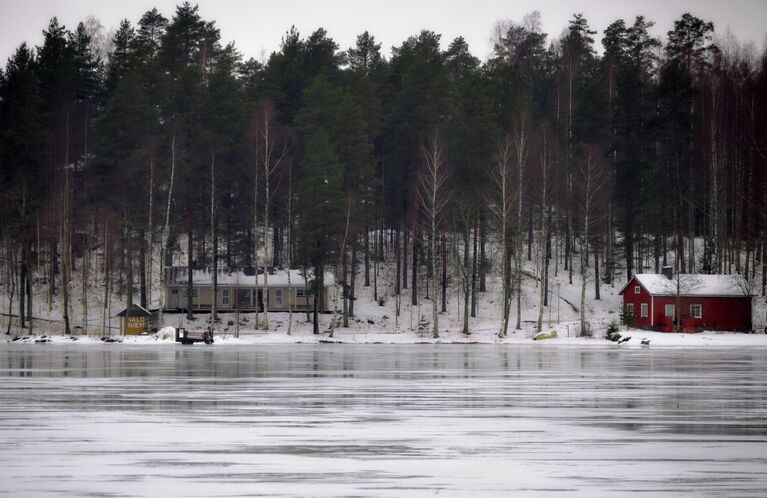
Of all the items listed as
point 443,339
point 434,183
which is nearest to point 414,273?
point 434,183

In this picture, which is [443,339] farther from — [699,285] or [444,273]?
[699,285]

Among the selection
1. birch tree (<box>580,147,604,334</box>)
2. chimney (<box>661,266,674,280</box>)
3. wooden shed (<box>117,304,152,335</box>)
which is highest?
birch tree (<box>580,147,604,334</box>)

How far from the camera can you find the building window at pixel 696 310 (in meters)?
73.4

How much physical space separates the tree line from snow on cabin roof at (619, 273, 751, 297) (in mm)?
2462

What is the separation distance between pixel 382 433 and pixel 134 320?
51.0m

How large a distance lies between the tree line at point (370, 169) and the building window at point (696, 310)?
13.8 ft

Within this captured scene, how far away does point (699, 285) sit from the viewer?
72.7 m

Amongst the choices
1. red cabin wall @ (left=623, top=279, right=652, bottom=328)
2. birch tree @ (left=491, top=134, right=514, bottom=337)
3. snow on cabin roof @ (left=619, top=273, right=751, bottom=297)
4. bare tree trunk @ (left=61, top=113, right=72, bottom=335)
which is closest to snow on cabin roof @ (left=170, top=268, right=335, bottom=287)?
bare tree trunk @ (left=61, top=113, right=72, bottom=335)

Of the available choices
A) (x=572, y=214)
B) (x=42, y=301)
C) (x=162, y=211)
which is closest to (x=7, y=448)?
(x=162, y=211)

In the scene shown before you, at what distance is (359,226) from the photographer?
3017 inches

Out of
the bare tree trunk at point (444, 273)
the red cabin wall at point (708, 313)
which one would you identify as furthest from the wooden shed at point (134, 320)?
the red cabin wall at point (708, 313)

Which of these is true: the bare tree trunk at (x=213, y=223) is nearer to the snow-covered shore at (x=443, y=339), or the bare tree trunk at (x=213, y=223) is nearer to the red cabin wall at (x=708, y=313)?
the snow-covered shore at (x=443, y=339)

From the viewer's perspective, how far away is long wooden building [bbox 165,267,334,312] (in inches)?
3184

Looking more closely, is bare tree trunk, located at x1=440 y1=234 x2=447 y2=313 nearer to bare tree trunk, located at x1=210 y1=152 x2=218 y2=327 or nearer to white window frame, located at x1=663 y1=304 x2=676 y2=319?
white window frame, located at x1=663 y1=304 x2=676 y2=319
